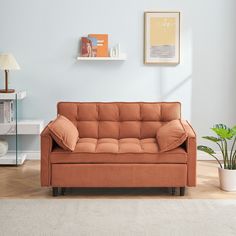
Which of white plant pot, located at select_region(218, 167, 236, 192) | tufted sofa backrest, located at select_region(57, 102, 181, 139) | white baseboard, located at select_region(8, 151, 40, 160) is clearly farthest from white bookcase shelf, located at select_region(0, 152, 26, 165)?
white plant pot, located at select_region(218, 167, 236, 192)

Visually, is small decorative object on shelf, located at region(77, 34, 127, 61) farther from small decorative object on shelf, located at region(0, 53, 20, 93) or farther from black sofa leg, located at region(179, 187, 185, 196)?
black sofa leg, located at region(179, 187, 185, 196)

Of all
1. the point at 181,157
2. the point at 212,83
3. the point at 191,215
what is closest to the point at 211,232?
the point at 191,215

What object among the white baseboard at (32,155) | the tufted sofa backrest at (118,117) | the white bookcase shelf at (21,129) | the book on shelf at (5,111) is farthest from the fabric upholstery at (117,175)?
the white baseboard at (32,155)

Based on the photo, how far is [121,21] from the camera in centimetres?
618

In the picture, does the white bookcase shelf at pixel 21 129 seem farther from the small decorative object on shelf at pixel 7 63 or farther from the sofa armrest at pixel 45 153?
the sofa armrest at pixel 45 153

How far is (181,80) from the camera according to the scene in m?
6.30

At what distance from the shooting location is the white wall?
6160 millimetres

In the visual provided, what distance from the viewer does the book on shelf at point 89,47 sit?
20.0ft

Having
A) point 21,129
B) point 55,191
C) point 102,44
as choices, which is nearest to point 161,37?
point 102,44

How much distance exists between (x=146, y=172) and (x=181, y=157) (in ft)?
1.11

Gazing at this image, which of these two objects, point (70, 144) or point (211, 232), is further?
point (70, 144)

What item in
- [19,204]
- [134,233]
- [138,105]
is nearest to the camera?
[134,233]

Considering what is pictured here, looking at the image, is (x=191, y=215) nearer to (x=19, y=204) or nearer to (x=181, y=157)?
(x=181, y=157)

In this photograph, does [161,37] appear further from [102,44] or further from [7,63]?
[7,63]
